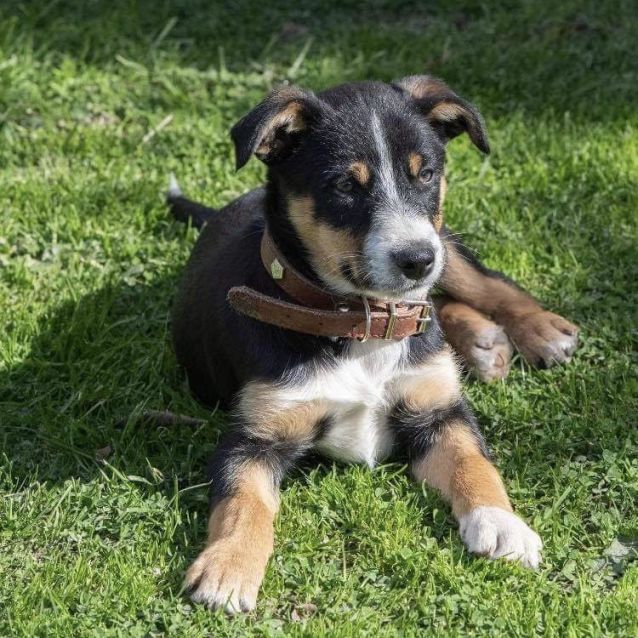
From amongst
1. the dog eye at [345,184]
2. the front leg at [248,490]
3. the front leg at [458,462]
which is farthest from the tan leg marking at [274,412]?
the dog eye at [345,184]

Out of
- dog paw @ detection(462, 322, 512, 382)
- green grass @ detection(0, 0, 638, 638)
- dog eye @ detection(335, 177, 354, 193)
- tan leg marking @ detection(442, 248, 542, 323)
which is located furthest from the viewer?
tan leg marking @ detection(442, 248, 542, 323)

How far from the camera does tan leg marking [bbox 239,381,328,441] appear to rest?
184 inches

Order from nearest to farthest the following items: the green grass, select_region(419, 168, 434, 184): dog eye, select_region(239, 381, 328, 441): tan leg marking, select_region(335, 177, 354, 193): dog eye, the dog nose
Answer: the green grass → the dog nose → select_region(335, 177, 354, 193): dog eye → select_region(419, 168, 434, 184): dog eye → select_region(239, 381, 328, 441): tan leg marking

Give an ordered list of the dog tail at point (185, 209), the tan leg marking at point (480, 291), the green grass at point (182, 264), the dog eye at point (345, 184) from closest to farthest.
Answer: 1. the green grass at point (182, 264)
2. the dog eye at point (345, 184)
3. the tan leg marking at point (480, 291)
4. the dog tail at point (185, 209)

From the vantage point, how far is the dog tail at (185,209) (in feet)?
21.9

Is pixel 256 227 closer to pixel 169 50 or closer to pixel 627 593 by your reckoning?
pixel 627 593

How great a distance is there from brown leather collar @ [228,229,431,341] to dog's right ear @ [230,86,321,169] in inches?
15.0

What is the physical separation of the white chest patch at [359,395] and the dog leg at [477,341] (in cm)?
75

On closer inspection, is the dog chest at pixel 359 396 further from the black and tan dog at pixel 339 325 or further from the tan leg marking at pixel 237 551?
the tan leg marking at pixel 237 551

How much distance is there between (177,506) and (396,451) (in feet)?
3.38

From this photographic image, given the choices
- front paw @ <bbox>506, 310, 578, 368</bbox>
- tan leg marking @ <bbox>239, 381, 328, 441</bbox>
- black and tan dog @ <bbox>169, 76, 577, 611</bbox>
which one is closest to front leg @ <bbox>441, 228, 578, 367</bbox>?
front paw @ <bbox>506, 310, 578, 368</bbox>

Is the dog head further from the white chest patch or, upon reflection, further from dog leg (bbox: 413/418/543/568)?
dog leg (bbox: 413/418/543/568)

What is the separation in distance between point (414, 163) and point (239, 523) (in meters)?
1.57

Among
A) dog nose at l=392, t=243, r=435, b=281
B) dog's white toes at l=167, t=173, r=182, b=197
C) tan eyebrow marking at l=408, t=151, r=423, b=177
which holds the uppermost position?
tan eyebrow marking at l=408, t=151, r=423, b=177
